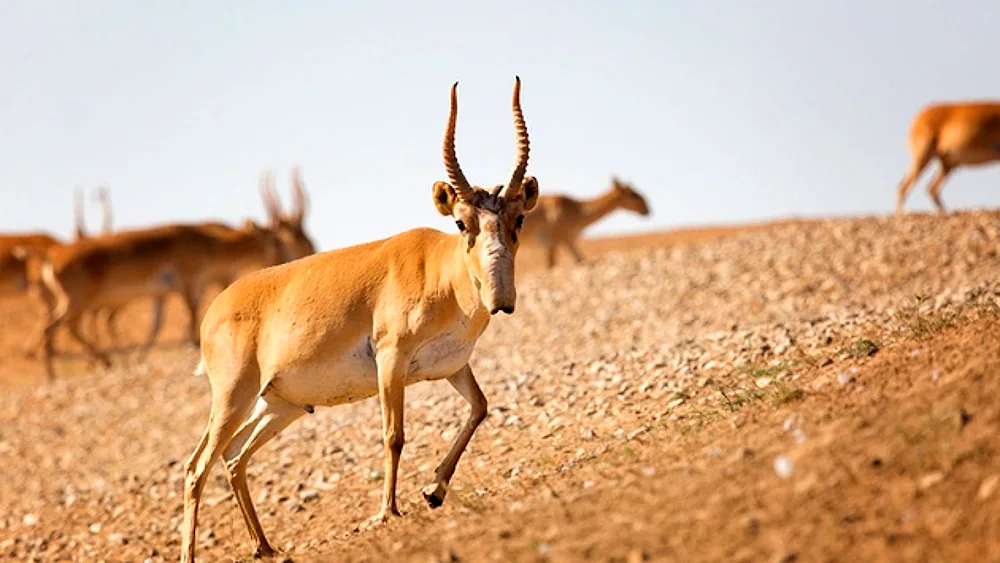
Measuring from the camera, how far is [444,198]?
1009 cm

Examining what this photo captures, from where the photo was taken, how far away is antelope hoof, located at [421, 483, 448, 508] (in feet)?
33.3

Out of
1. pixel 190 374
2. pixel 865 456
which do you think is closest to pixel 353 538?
pixel 865 456

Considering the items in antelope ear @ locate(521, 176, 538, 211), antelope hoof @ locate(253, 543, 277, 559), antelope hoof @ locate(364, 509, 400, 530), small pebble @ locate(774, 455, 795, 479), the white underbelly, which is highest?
antelope ear @ locate(521, 176, 538, 211)

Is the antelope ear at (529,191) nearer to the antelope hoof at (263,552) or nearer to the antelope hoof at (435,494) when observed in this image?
→ the antelope hoof at (435,494)

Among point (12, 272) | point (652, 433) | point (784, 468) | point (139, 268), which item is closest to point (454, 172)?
point (652, 433)

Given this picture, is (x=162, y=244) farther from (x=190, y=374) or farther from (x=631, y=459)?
(x=631, y=459)

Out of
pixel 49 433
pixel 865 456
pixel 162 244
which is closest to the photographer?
pixel 865 456

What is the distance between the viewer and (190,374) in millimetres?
25328

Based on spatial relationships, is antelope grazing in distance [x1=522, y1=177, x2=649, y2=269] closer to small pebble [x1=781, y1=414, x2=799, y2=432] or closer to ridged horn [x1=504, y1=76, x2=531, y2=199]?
ridged horn [x1=504, y1=76, x2=531, y2=199]

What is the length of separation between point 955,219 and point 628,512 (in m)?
18.7

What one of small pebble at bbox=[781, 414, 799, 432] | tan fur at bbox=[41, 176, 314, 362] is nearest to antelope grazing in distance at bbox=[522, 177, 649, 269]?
tan fur at bbox=[41, 176, 314, 362]

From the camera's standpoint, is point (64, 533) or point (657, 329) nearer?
point (64, 533)

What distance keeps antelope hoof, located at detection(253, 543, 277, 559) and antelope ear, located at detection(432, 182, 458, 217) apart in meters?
3.13

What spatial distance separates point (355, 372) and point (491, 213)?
5.78 ft
